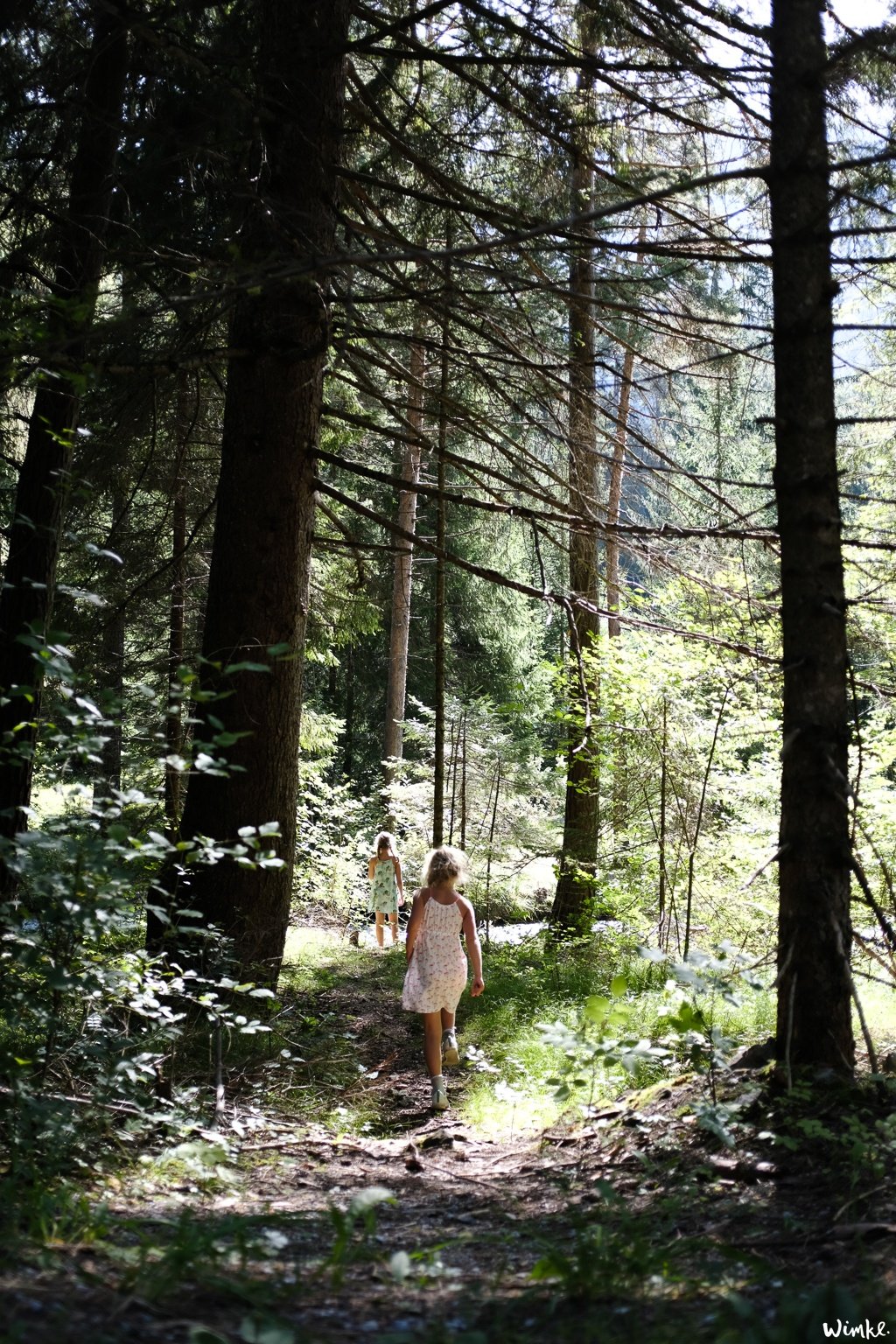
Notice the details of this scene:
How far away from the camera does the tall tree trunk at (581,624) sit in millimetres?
7843

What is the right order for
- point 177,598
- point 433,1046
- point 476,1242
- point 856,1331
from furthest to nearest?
point 177,598, point 433,1046, point 476,1242, point 856,1331

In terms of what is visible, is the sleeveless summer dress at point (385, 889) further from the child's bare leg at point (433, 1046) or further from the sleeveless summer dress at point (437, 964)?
the child's bare leg at point (433, 1046)

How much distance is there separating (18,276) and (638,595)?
222 inches

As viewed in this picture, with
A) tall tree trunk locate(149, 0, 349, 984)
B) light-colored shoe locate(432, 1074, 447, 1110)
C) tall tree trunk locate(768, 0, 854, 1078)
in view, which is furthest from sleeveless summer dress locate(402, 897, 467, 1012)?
tall tree trunk locate(768, 0, 854, 1078)

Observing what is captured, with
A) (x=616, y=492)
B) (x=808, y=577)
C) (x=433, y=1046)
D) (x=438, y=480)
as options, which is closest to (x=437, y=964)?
(x=433, y=1046)

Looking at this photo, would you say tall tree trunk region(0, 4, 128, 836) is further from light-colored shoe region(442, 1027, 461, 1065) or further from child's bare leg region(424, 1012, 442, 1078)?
light-colored shoe region(442, 1027, 461, 1065)

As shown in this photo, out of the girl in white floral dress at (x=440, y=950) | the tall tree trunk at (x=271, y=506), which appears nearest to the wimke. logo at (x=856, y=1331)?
the girl in white floral dress at (x=440, y=950)

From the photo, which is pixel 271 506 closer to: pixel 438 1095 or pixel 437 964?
pixel 437 964

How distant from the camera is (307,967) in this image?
9.57m

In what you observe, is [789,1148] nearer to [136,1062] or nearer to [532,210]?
[136,1062]

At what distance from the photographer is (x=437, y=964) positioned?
6.53m

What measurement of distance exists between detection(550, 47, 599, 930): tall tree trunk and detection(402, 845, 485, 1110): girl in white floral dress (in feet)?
5.76

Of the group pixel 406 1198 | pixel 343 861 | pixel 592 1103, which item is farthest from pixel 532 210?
pixel 343 861

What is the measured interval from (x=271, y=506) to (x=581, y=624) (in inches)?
258
